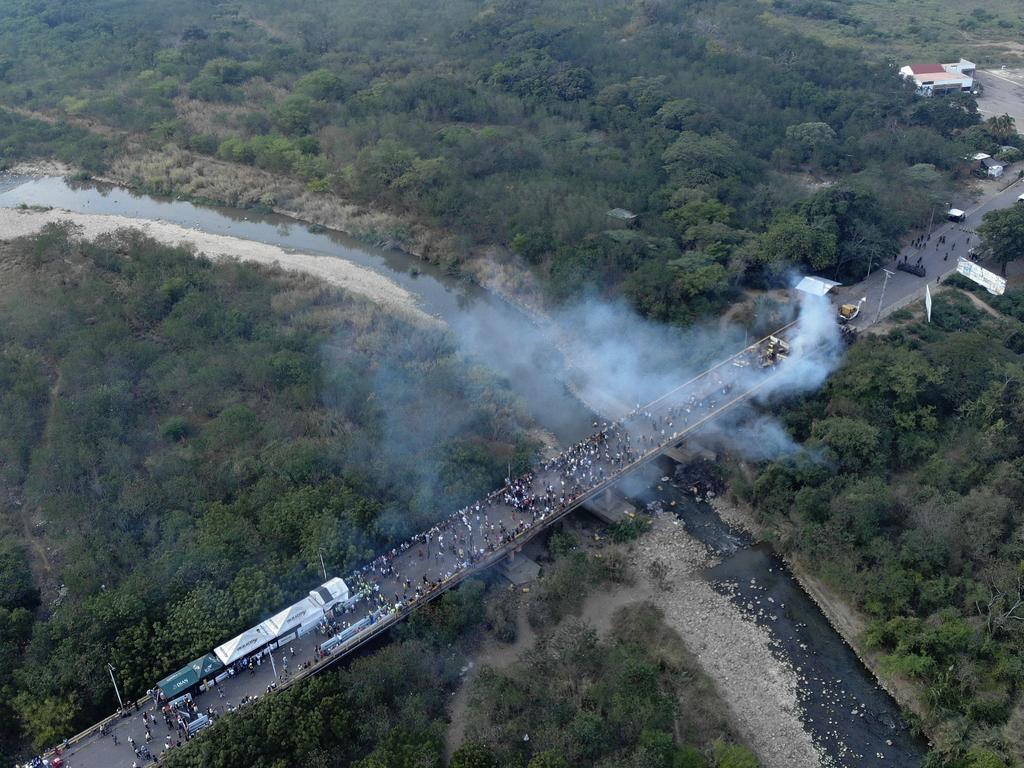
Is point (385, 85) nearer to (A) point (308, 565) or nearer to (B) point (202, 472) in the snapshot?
(B) point (202, 472)

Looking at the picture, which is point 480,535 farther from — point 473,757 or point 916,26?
point 916,26

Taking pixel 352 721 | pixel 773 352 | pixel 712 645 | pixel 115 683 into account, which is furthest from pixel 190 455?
pixel 773 352

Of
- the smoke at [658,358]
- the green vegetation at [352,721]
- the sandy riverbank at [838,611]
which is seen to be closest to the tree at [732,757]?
the sandy riverbank at [838,611]

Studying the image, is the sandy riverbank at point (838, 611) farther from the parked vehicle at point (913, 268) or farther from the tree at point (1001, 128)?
the tree at point (1001, 128)

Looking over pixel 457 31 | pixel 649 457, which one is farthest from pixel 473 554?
pixel 457 31

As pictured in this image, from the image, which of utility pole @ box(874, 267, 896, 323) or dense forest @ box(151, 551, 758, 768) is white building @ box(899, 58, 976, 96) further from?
dense forest @ box(151, 551, 758, 768)
